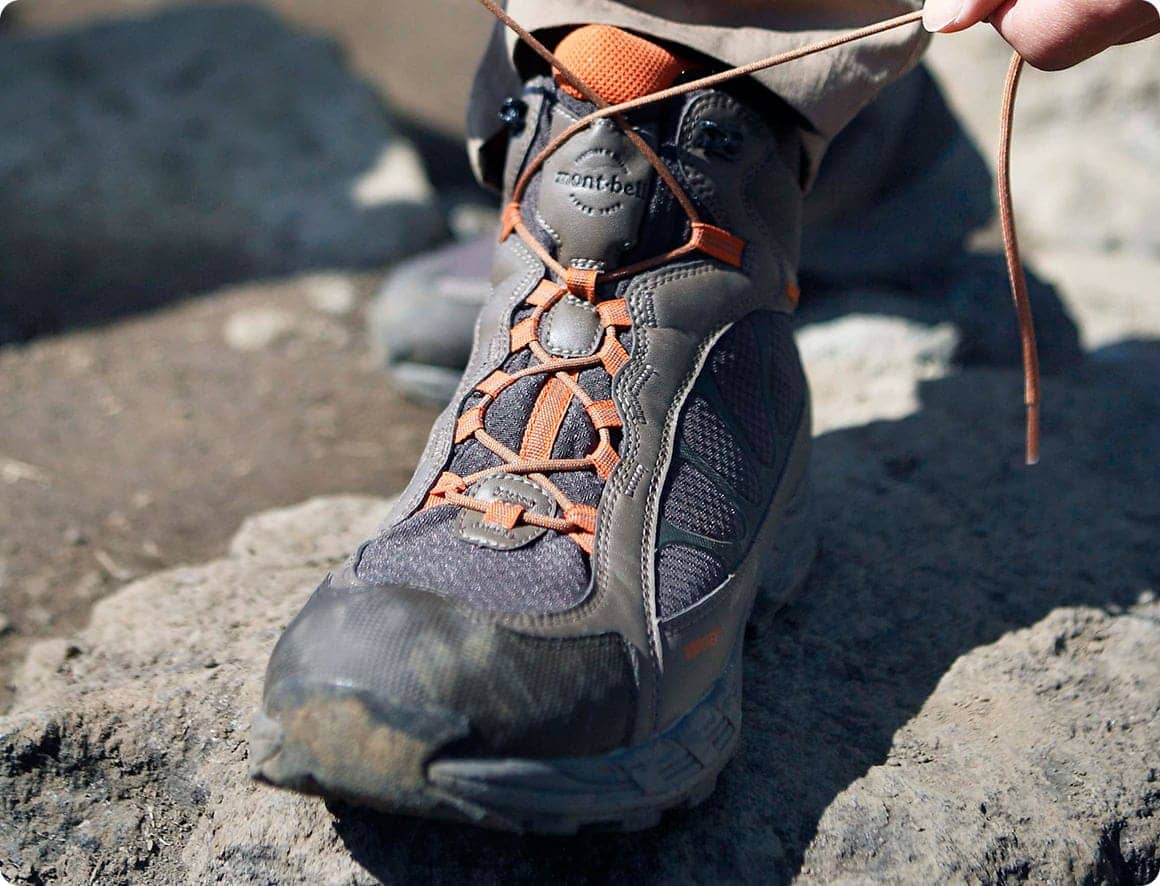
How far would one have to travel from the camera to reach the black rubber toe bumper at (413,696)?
2.99ft

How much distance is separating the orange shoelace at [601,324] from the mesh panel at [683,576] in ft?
0.28

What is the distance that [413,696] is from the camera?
92cm

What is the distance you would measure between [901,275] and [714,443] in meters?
1.30

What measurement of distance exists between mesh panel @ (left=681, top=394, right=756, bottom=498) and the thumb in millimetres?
458

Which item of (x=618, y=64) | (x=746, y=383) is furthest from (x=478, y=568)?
(x=618, y=64)

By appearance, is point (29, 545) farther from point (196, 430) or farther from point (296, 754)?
point (296, 754)

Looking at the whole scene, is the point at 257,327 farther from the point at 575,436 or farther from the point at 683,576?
the point at 683,576

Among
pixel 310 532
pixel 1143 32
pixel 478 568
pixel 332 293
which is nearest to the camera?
pixel 478 568

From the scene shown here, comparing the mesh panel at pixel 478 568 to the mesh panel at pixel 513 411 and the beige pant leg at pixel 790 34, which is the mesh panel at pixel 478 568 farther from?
the beige pant leg at pixel 790 34

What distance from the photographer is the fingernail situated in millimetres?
1120

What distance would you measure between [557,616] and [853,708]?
46 cm
